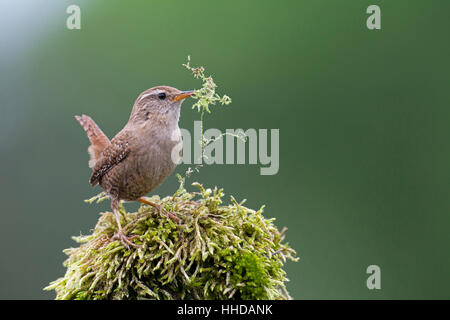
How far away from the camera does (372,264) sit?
17.9ft

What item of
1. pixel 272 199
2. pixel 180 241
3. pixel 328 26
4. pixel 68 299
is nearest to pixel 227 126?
pixel 272 199

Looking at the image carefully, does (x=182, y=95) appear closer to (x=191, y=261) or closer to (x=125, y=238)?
(x=125, y=238)

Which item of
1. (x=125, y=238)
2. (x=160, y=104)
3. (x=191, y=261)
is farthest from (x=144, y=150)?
(x=191, y=261)

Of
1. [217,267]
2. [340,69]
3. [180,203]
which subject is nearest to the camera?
[217,267]

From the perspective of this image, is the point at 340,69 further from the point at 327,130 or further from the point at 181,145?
the point at 181,145

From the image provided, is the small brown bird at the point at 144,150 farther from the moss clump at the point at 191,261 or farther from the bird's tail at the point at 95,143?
the bird's tail at the point at 95,143

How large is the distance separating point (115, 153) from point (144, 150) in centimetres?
29

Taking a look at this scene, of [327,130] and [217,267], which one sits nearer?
[217,267]

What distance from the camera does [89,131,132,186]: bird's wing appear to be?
9.87 ft

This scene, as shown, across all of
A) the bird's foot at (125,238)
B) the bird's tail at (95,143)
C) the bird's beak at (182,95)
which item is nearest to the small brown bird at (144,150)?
the bird's beak at (182,95)

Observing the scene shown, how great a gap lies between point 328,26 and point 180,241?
4.60 m

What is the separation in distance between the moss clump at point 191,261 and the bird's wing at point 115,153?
2.11ft

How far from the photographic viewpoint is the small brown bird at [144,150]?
2.92 m

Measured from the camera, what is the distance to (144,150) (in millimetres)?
2916
